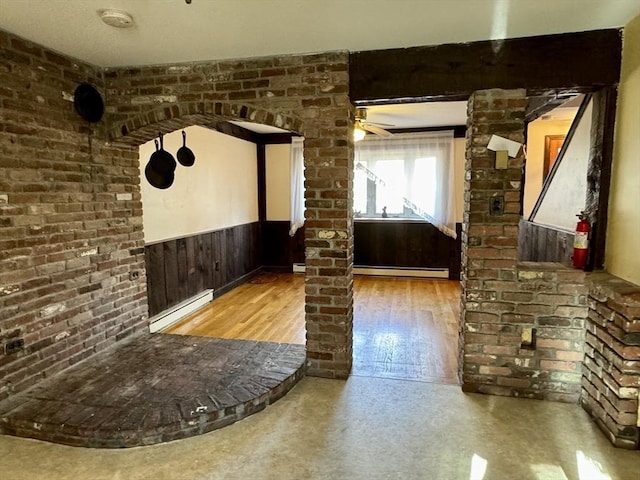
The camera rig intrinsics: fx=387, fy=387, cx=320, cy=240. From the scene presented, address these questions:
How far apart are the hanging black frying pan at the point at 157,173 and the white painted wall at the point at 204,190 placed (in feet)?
0.55

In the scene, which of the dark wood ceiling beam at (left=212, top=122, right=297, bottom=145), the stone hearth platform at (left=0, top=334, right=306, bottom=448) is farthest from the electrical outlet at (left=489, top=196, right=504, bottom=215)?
the dark wood ceiling beam at (left=212, top=122, right=297, bottom=145)

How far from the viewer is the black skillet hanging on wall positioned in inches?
108

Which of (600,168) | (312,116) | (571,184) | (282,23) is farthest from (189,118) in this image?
(571,184)

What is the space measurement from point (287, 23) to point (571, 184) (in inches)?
95.0

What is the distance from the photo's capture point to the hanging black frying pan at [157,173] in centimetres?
349

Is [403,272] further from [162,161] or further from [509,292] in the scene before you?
[162,161]

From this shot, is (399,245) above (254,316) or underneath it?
above

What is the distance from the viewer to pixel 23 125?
2.41m

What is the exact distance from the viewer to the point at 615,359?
204cm

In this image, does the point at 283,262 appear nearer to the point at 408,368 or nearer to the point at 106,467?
the point at 408,368

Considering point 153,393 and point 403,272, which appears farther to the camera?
point 403,272

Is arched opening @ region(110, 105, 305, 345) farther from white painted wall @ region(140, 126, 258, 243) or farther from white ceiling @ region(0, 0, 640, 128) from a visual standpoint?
white ceiling @ region(0, 0, 640, 128)

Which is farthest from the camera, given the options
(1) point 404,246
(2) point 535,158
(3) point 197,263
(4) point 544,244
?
(1) point 404,246

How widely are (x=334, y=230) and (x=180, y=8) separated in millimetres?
1534
